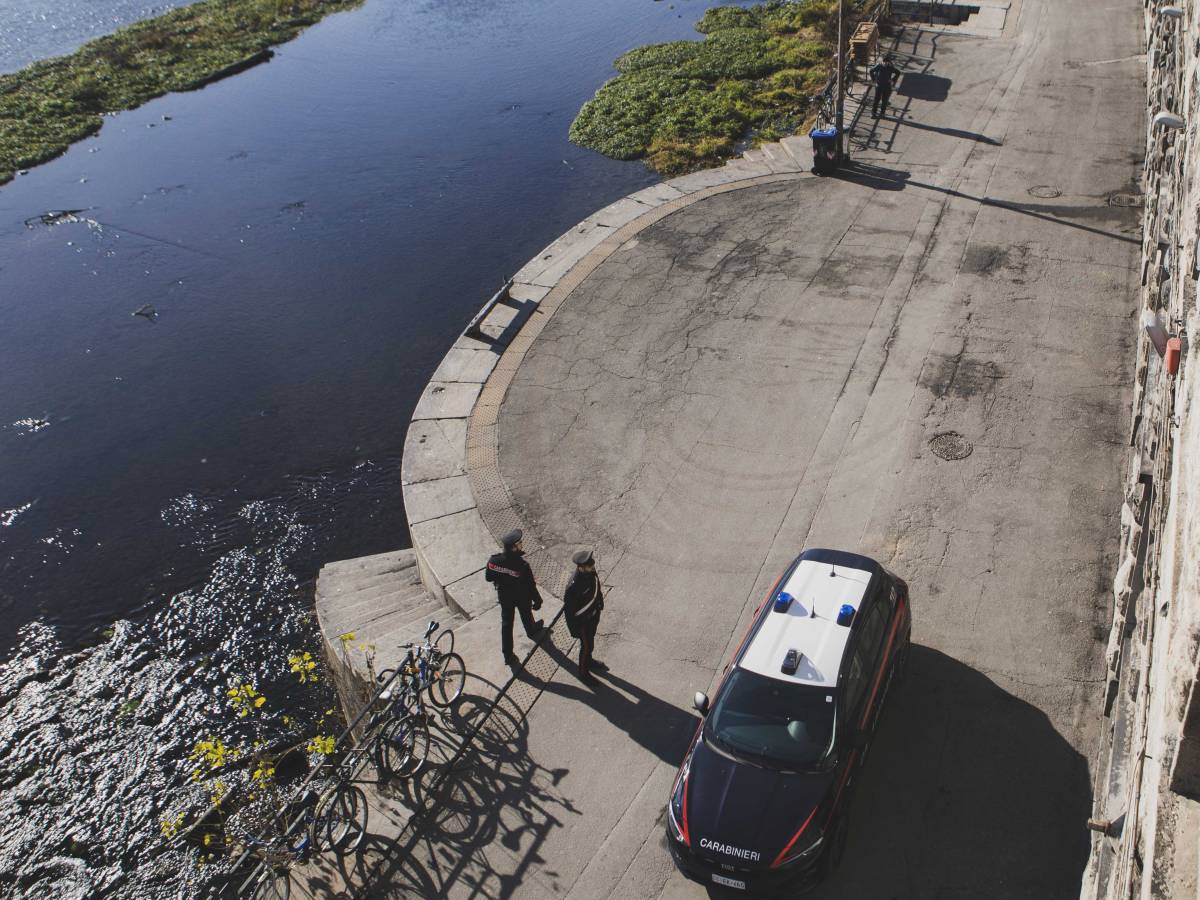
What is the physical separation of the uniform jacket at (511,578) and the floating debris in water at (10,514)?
11.9 m

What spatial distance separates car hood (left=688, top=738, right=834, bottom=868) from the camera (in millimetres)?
7988

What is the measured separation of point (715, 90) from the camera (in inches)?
1203

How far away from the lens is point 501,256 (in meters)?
23.9

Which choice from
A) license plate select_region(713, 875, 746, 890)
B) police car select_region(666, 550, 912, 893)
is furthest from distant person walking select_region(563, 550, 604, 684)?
license plate select_region(713, 875, 746, 890)

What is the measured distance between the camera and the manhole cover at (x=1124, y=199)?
19703 mm

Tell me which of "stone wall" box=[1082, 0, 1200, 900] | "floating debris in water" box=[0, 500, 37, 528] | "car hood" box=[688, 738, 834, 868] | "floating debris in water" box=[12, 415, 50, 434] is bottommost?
"floating debris in water" box=[0, 500, 37, 528]

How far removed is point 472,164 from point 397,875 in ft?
79.3

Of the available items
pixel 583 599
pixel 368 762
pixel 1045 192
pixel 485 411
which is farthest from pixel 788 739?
pixel 1045 192

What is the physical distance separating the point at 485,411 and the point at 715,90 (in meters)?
19.5

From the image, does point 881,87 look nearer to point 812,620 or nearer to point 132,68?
point 812,620

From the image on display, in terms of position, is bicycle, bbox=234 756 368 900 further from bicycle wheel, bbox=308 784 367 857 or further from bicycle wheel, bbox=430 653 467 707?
bicycle wheel, bbox=430 653 467 707

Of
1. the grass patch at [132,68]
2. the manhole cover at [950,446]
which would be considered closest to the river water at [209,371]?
the grass patch at [132,68]

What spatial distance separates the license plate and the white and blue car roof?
1859 millimetres

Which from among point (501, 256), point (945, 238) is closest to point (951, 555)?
point (945, 238)
